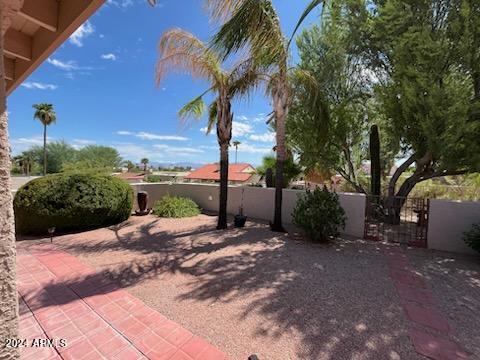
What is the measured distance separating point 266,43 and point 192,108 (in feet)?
12.9

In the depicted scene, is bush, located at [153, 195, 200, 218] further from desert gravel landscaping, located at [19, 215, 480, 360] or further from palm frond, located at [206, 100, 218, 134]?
palm frond, located at [206, 100, 218, 134]

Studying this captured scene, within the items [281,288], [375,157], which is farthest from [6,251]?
[375,157]

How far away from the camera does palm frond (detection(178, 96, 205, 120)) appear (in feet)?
29.9

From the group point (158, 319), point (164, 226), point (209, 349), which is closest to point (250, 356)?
point (209, 349)

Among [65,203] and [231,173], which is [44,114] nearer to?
[231,173]

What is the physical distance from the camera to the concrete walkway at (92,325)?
271cm

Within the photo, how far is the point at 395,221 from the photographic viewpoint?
868 centimetres

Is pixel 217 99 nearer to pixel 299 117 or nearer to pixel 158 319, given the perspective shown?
pixel 299 117

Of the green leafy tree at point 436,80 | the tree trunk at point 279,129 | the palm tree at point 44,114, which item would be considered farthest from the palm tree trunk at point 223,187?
the palm tree at point 44,114

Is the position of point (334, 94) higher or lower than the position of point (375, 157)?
higher

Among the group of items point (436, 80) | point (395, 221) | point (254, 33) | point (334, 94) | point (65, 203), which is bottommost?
point (395, 221)

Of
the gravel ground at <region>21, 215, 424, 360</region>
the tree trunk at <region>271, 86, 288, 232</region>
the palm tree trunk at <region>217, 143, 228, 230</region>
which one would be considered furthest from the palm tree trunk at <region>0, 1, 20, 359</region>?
the palm tree trunk at <region>217, 143, 228, 230</region>

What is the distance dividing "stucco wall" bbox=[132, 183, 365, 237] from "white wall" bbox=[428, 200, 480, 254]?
1637 mm

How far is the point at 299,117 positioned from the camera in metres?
10.0
